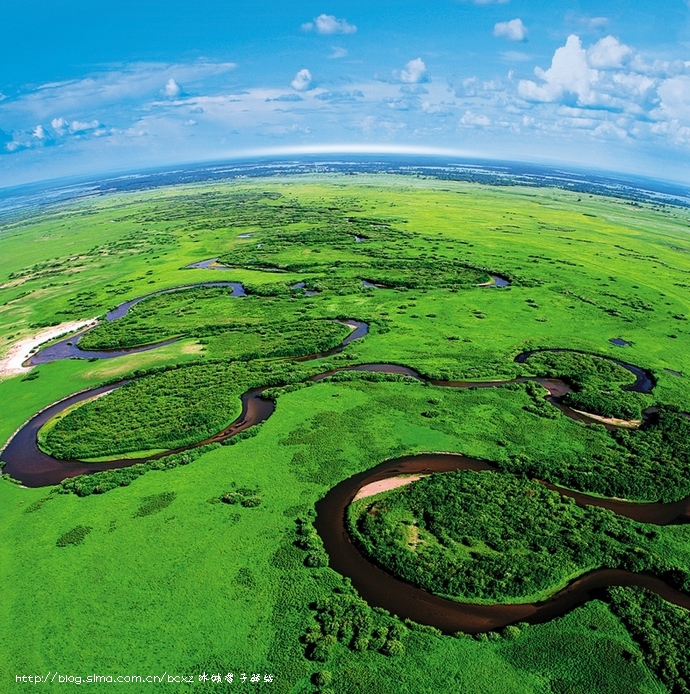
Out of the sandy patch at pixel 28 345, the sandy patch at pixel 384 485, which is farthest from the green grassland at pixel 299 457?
the sandy patch at pixel 28 345

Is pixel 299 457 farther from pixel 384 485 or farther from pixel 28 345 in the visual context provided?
pixel 28 345

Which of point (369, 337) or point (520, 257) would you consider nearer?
point (369, 337)

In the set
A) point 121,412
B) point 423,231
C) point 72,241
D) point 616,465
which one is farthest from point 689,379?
point 72,241

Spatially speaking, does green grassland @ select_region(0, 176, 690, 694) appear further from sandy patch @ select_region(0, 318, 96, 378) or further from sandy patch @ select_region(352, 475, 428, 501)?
sandy patch @ select_region(0, 318, 96, 378)

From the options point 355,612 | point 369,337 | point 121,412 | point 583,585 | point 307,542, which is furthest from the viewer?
point 369,337

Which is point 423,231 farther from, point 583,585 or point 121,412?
point 583,585

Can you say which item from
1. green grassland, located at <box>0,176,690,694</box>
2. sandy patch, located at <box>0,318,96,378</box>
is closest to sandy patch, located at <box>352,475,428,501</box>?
green grassland, located at <box>0,176,690,694</box>
